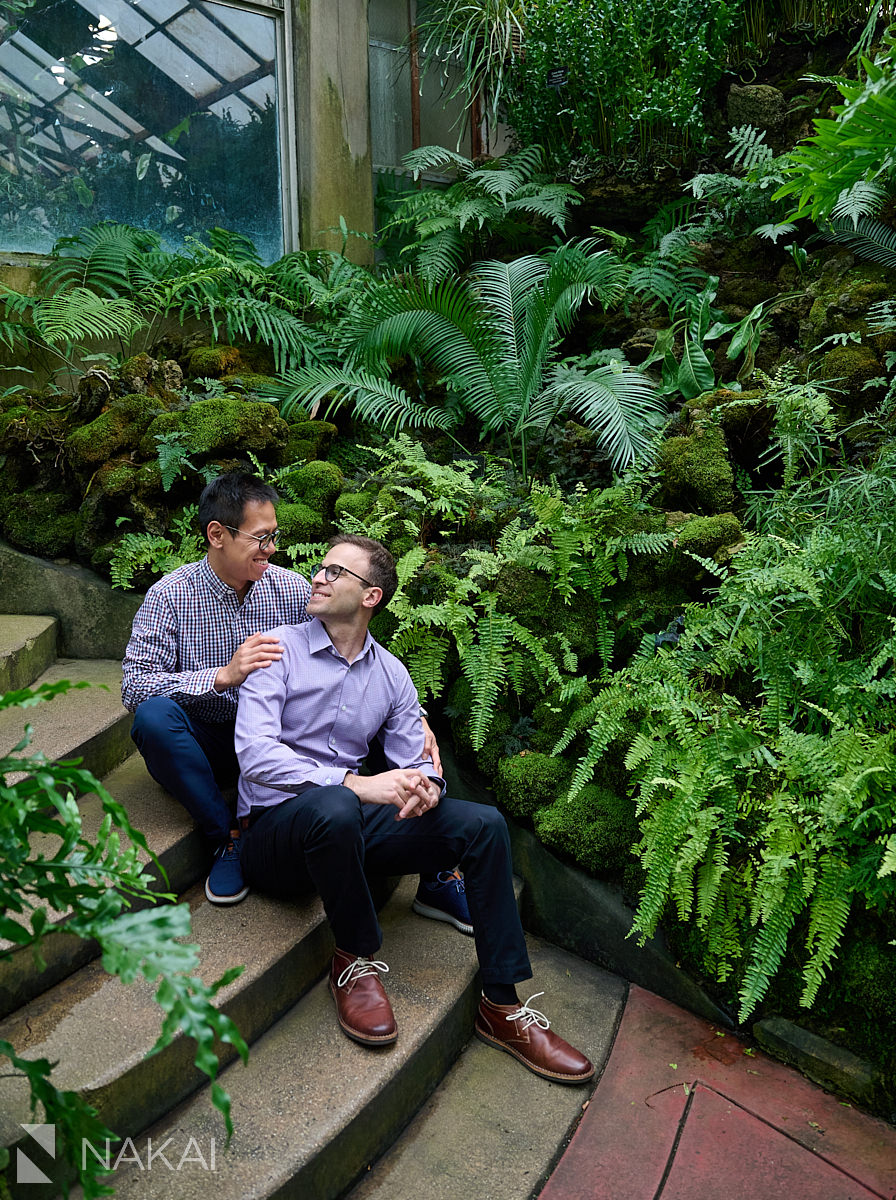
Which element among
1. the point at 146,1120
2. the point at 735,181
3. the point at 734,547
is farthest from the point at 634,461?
the point at 146,1120

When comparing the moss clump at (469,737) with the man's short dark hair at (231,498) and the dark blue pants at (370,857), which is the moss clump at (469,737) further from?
the man's short dark hair at (231,498)

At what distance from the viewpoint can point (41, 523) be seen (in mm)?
3920

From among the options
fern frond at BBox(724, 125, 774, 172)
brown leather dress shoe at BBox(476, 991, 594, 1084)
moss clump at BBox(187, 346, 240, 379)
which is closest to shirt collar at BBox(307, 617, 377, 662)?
brown leather dress shoe at BBox(476, 991, 594, 1084)

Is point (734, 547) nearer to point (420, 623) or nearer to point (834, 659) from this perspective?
point (834, 659)

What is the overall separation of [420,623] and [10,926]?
6.62 feet

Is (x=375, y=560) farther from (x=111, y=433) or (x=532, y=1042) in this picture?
(x=111, y=433)

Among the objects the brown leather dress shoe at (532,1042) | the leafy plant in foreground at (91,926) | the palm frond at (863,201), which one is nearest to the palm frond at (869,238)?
the palm frond at (863,201)

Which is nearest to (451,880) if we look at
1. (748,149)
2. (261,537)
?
(261,537)

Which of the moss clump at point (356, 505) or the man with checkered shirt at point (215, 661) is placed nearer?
the man with checkered shirt at point (215, 661)

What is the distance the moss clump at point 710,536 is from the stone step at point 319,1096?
1642 millimetres

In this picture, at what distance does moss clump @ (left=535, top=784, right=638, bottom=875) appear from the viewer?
2906 mm

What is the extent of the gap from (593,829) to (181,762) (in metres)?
1.35

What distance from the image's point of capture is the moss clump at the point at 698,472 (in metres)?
3.63

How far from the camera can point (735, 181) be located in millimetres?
4809
